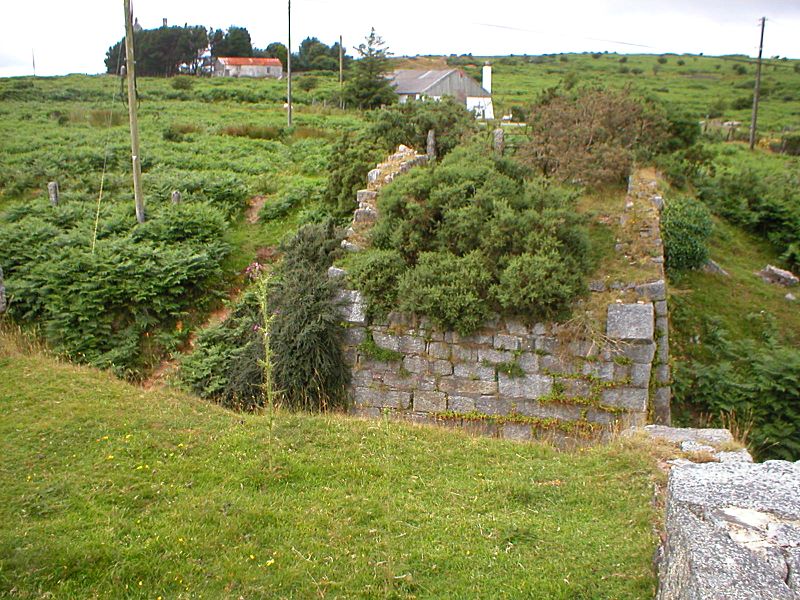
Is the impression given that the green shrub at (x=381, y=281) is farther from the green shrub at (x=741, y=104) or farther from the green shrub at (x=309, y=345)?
the green shrub at (x=741, y=104)

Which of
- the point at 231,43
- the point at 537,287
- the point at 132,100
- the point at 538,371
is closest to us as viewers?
the point at 537,287

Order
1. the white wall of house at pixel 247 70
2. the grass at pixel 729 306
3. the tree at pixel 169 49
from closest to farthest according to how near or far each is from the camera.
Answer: the grass at pixel 729 306
the tree at pixel 169 49
the white wall of house at pixel 247 70

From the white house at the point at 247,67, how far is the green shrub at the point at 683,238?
179ft

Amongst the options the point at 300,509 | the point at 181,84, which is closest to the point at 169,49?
the point at 181,84

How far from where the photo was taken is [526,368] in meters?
8.27

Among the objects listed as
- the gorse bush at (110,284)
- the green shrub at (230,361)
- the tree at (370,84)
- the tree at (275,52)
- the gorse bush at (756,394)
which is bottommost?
the gorse bush at (756,394)

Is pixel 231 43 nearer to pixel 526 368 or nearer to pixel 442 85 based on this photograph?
pixel 442 85

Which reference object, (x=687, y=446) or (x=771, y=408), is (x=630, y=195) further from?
(x=687, y=446)

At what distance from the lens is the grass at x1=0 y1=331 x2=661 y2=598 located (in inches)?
180

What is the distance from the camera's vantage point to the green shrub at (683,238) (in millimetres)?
13141

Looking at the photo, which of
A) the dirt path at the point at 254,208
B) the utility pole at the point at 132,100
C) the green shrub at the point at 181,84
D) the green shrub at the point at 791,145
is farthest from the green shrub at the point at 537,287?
the green shrub at the point at 181,84

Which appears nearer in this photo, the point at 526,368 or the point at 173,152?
the point at 526,368

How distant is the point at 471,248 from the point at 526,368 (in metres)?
1.72

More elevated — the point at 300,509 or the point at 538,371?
the point at 538,371
